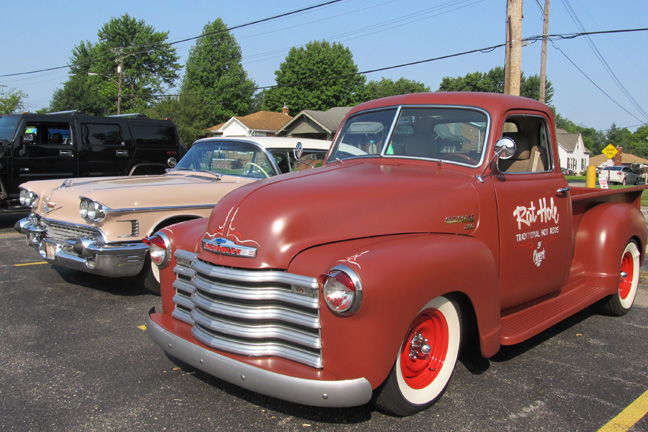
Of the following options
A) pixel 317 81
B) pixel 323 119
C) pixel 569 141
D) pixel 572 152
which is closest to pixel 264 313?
pixel 323 119

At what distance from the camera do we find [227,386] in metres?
3.40

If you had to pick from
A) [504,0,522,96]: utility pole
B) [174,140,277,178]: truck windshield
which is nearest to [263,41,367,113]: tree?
[504,0,522,96]: utility pole

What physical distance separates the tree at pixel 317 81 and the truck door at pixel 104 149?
4513cm

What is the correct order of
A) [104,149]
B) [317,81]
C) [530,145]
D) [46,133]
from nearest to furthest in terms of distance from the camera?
1. [530,145]
2. [46,133]
3. [104,149]
4. [317,81]

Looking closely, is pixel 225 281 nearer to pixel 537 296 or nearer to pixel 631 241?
pixel 537 296

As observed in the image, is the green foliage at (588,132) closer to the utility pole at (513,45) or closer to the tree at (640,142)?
the tree at (640,142)

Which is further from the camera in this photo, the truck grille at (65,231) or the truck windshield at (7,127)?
the truck windshield at (7,127)

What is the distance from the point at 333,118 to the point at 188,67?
123 ft

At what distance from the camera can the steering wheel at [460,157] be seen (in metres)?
3.75

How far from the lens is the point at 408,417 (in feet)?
9.91

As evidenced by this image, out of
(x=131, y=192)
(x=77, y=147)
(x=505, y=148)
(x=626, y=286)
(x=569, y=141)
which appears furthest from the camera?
(x=569, y=141)

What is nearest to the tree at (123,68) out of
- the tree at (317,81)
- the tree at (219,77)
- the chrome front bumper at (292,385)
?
the tree at (219,77)

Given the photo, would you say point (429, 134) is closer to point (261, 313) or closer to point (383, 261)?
point (383, 261)

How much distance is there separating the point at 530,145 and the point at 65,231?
4763 millimetres
